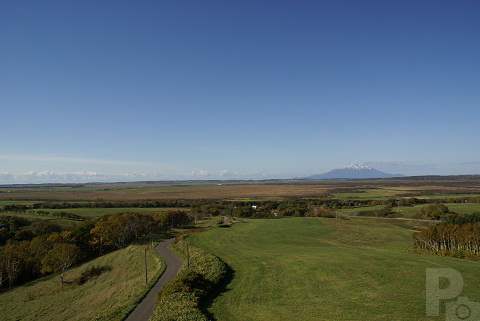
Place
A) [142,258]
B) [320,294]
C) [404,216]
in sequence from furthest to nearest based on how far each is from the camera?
1. [404,216]
2. [142,258]
3. [320,294]

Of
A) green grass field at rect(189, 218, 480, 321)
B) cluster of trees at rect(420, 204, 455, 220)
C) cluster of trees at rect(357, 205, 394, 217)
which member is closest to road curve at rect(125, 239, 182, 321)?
green grass field at rect(189, 218, 480, 321)

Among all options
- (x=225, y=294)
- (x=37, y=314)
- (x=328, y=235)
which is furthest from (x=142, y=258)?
(x=328, y=235)

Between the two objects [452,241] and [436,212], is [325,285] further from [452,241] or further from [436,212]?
[436,212]

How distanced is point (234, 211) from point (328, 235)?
63016mm

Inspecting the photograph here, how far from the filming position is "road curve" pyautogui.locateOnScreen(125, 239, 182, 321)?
26522 mm

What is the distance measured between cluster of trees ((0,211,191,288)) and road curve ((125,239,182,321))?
18.4 m

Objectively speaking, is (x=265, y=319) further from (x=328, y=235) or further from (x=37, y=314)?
(x=328, y=235)

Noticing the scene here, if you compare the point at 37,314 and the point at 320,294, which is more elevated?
the point at 320,294

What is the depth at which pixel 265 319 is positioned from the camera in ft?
72.9

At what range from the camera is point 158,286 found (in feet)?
114
